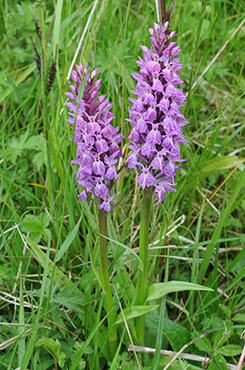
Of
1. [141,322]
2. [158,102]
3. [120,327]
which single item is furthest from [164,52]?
[120,327]

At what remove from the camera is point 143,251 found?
1810 millimetres

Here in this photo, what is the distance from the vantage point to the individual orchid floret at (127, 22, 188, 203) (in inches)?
56.5

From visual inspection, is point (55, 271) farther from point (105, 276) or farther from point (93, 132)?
point (93, 132)

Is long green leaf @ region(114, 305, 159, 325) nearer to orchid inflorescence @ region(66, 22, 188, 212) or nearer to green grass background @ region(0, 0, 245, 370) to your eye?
green grass background @ region(0, 0, 245, 370)

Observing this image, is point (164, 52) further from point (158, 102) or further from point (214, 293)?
point (214, 293)

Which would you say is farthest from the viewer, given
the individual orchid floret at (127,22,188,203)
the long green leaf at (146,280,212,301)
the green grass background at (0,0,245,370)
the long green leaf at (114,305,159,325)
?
the green grass background at (0,0,245,370)

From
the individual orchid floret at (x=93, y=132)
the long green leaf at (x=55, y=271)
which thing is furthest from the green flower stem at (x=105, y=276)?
the long green leaf at (x=55, y=271)

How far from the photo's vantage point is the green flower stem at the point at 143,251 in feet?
5.61

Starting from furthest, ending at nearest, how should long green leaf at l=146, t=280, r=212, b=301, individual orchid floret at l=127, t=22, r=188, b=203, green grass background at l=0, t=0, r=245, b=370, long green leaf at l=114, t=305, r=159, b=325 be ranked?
green grass background at l=0, t=0, r=245, b=370 → long green leaf at l=114, t=305, r=159, b=325 → long green leaf at l=146, t=280, r=212, b=301 → individual orchid floret at l=127, t=22, r=188, b=203

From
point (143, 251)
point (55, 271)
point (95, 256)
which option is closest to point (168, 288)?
point (143, 251)

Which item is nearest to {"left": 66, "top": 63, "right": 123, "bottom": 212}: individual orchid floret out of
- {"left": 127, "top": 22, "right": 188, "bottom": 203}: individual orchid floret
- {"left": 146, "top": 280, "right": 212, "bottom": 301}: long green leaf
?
{"left": 127, "top": 22, "right": 188, "bottom": 203}: individual orchid floret

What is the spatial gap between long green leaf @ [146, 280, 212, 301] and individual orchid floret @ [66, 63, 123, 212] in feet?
1.80

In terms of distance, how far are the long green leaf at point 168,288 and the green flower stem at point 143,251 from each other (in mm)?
50

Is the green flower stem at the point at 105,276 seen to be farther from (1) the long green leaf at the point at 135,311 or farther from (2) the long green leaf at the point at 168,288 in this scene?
(2) the long green leaf at the point at 168,288
